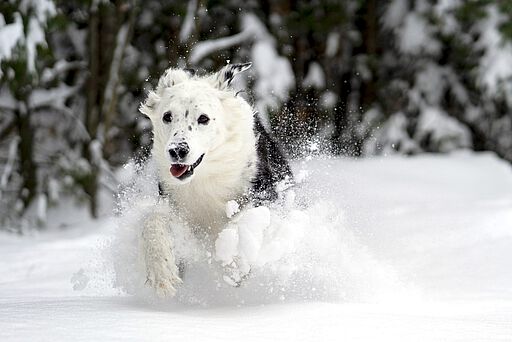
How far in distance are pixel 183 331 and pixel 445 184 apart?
9.07 metres

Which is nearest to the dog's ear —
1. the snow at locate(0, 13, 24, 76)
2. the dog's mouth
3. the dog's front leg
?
the dog's mouth

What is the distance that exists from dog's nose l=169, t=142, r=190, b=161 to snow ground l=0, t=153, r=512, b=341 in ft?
1.92

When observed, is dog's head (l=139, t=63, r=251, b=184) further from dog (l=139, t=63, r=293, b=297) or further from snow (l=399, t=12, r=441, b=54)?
snow (l=399, t=12, r=441, b=54)

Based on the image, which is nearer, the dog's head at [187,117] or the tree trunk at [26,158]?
the dog's head at [187,117]

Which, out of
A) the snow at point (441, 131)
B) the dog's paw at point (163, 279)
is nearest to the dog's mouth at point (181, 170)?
the dog's paw at point (163, 279)

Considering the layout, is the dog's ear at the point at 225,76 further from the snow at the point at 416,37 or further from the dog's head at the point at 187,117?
the snow at the point at 416,37

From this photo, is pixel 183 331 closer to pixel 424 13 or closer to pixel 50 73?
pixel 50 73

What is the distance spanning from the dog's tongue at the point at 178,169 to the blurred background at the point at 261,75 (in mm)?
2845

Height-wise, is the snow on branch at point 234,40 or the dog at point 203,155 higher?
the snow on branch at point 234,40

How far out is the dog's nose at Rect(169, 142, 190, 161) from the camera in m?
4.07

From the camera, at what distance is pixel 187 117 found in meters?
4.36

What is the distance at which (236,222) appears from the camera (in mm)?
4180

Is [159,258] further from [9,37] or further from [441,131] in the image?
[441,131]

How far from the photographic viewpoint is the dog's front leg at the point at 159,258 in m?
3.94
